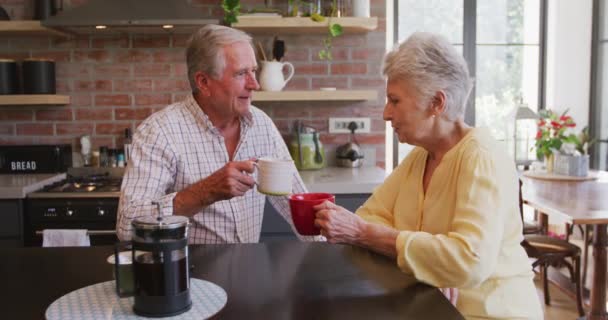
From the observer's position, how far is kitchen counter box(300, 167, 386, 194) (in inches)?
116

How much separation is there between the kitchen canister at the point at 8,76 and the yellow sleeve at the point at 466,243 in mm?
2757

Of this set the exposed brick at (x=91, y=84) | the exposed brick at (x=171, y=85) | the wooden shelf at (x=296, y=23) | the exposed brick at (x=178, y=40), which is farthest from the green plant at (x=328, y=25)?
the exposed brick at (x=91, y=84)

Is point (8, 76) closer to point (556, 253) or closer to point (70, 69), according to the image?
point (70, 69)

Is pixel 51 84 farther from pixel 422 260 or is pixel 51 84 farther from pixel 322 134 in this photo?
pixel 422 260

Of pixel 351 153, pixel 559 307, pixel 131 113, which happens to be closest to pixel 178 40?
pixel 131 113

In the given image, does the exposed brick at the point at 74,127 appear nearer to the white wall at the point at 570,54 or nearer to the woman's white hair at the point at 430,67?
the woman's white hair at the point at 430,67

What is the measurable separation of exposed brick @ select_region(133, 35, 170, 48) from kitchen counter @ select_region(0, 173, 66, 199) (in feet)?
2.78

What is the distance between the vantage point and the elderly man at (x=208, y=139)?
1.90 m

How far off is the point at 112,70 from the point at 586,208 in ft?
8.61

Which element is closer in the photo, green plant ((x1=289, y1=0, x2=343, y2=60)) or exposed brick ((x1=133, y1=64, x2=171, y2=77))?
green plant ((x1=289, y1=0, x2=343, y2=60))

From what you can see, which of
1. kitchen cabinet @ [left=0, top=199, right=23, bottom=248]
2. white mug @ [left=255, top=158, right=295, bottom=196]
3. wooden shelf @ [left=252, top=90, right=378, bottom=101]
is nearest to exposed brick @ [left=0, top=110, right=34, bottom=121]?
kitchen cabinet @ [left=0, top=199, right=23, bottom=248]

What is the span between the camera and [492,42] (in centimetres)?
503

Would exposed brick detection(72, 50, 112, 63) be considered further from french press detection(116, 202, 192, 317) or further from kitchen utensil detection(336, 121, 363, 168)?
french press detection(116, 202, 192, 317)

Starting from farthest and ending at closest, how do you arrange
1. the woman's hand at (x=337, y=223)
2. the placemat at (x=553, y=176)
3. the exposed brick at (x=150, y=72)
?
1. the placemat at (x=553, y=176)
2. the exposed brick at (x=150, y=72)
3. the woman's hand at (x=337, y=223)
